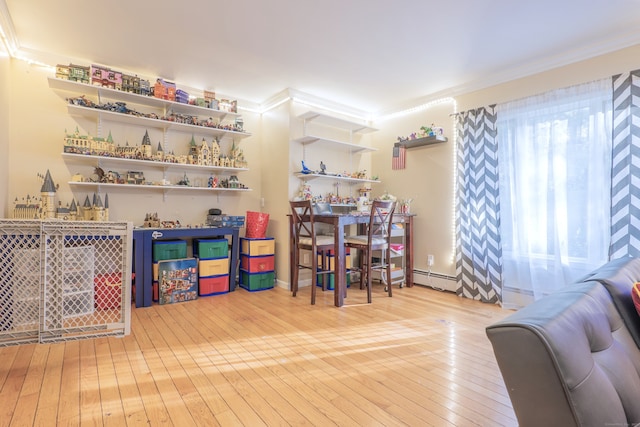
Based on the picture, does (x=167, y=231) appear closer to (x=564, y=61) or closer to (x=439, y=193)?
(x=439, y=193)

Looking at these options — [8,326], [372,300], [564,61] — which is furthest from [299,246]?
[564,61]

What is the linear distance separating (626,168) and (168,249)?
410 cm

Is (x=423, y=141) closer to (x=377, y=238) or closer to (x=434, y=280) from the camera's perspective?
(x=377, y=238)

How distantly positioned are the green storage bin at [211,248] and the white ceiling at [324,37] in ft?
5.87

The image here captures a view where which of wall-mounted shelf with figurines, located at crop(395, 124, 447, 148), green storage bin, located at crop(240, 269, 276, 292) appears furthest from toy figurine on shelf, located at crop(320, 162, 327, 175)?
green storage bin, located at crop(240, 269, 276, 292)

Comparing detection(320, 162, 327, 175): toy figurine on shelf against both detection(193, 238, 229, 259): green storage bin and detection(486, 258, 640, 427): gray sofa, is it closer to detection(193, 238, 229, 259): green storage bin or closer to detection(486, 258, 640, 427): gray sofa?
detection(193, 238, 229, 259): green storage bin

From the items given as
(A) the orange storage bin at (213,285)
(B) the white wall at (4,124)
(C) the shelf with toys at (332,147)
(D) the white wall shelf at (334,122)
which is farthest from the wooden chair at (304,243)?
(B) the white wall at (4,124)

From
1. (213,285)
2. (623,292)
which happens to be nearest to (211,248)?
(213,285)

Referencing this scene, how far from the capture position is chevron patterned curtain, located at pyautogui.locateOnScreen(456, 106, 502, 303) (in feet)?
10.8

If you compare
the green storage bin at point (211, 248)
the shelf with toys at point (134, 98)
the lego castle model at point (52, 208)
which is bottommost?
the green storage bin at point (211, 248)

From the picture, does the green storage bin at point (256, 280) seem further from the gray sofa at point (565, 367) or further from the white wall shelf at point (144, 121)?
the gray sofa at point (565, 367)

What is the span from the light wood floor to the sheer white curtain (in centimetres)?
68

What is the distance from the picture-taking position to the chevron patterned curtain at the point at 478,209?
3307 mm

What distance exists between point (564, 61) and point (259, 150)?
3.38 metres
